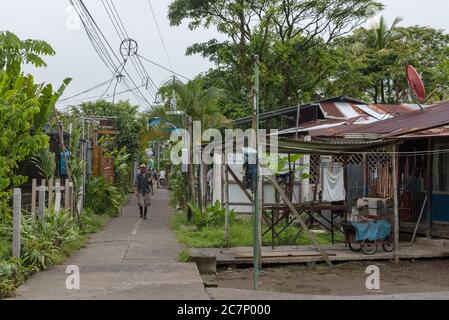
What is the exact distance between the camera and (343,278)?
10711mm

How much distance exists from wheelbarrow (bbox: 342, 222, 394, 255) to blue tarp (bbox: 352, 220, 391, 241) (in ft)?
0.33

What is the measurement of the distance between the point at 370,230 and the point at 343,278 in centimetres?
197

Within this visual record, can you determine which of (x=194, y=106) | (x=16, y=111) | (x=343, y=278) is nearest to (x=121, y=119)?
(x=194, y=106)

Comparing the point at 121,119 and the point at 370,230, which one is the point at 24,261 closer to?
the point at 370,230

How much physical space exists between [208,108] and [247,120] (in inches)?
87.0

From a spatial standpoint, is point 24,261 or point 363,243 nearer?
point 24,261

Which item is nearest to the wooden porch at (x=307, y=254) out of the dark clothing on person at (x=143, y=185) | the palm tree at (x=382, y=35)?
the dark clothing on person at (x=143, y=185)

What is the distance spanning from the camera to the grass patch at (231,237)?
1317 cm

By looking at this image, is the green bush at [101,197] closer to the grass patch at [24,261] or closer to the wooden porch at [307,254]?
the grass patch at [24,261]

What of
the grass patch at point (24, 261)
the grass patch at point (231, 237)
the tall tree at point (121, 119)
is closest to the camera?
the grass patch at point (24, 261)

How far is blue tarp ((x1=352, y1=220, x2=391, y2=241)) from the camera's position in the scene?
40.4 ft

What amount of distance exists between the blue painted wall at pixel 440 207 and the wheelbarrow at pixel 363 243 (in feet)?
6.47

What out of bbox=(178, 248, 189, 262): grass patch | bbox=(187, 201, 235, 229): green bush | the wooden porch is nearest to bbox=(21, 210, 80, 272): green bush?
bbox=(178, 248, 189, 262): grass patch
